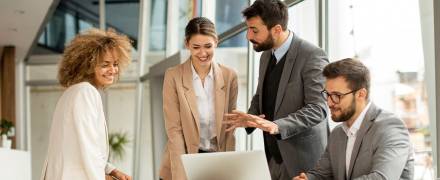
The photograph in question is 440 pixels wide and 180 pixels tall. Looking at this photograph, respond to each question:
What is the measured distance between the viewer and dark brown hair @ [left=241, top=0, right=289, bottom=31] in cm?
321

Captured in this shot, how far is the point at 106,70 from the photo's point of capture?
9.82 ft

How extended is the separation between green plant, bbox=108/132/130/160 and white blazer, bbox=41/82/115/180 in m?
9.86

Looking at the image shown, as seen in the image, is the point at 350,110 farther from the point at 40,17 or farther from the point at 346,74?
the point at 40,17

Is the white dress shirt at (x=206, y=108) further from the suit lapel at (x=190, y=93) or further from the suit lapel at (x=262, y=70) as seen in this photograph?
the suit lapel at (x=262, y=70)

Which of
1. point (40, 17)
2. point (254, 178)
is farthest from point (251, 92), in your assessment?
point (40, 17)

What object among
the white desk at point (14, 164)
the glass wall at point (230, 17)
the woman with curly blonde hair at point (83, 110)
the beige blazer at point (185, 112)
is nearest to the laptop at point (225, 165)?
the woman with curly blonde hair at point (83, 110)

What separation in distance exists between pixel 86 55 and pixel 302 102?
3.36 feet

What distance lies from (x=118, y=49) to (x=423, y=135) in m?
1.45

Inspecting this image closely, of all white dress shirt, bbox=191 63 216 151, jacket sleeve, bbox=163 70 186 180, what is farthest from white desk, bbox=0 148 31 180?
white dress shirt, bbox=191 63 216 151

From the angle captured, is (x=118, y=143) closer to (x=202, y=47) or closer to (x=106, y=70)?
(x=202, y=47)

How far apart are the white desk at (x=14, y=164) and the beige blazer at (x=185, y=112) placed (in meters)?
4.32

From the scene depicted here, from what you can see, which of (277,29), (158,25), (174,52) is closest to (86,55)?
(277,29)

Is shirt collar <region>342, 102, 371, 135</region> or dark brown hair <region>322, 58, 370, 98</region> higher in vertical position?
dark brown hair <region>322, 58, 370, 98</region>

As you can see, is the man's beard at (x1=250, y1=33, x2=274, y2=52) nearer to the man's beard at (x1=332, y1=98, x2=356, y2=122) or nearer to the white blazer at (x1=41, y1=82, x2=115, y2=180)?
the man's beard at (x1=332, y1=98, x2=356, y2=122)
